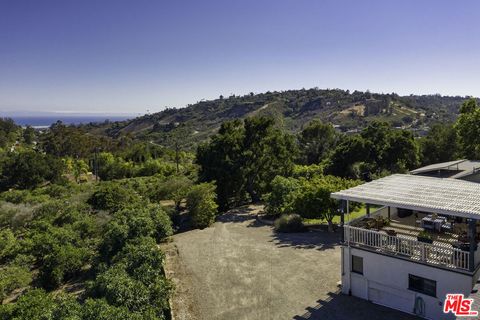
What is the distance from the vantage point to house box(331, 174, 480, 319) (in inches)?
453

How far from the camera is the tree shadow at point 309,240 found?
19.6 metres

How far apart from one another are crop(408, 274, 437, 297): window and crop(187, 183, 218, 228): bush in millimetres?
15670

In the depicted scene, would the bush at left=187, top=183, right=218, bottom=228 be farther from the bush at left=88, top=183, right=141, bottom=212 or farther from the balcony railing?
the balcony railing

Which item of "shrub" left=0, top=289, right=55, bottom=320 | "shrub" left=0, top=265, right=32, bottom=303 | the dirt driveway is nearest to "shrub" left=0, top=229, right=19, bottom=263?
"shrub" left=0, top=265, right=32, bottom=303

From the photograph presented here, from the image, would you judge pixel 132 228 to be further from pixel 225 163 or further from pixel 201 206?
pixel 225 163

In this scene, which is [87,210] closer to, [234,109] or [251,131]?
[251,131]

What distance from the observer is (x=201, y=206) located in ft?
85.1

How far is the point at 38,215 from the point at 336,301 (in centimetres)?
2423

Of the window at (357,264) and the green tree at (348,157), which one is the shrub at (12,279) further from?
the green tree at (348,157)

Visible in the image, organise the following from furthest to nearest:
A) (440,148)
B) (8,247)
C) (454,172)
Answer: (440,148), (8,247), (454,172)

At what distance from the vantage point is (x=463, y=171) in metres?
19.9

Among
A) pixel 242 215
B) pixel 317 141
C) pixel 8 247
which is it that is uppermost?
pixel 317 141

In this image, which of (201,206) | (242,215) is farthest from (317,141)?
(201,206)

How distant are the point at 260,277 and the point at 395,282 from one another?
225 inches
